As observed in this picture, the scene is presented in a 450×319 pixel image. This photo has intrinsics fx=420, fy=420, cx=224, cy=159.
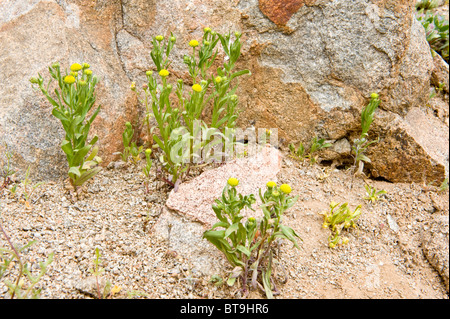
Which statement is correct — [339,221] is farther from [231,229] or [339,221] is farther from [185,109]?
[185,109]

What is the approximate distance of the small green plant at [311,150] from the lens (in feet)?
12.0

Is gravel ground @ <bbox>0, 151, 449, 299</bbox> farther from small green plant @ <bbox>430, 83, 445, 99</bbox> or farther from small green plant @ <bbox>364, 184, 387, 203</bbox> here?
small green plant @ <bbox>430, 83, 445, 99</bbox>

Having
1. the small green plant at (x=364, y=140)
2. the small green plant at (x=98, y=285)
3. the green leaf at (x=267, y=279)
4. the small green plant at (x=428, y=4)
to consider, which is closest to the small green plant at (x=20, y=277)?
the small green plant at (x=98, y=285)

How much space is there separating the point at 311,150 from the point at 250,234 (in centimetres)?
149

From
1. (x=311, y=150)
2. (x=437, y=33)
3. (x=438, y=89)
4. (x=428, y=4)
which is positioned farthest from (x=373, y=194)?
(x=428, y=4)

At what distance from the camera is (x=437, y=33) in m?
5.04

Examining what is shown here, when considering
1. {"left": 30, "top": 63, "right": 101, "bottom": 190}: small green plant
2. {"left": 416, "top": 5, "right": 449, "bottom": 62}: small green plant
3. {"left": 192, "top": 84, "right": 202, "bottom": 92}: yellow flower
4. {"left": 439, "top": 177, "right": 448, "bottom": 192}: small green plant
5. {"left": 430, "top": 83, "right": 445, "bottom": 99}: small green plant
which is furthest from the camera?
{"left": 416, "top": 5, "right": 449, "bottom": 62}: small green plant

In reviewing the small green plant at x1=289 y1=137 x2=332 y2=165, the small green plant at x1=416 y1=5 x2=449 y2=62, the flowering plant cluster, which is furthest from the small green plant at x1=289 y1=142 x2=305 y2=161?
the small green plant at x1=416 y1=5 x2=449 y2=62

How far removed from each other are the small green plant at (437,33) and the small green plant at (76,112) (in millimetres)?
3983

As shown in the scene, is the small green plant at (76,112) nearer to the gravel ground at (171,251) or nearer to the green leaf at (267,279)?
the gravel ground at (171,251)

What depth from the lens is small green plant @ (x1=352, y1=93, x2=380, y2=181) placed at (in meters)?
3.36

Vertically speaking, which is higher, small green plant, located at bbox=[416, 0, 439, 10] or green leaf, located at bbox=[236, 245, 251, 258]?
small green plant, located at bbox=[416, 0, 439, 10]

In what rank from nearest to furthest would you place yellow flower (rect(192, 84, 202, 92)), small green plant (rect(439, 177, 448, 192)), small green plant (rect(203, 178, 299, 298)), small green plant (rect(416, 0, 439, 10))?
small green plant (rect(203, 178, 299, 298)) → yellow flower (rect(192, 84, 202, 92)) → small green plant (rect(439, 177, 448, 192)) → small green plant (rect(416, 0, 439, 10))

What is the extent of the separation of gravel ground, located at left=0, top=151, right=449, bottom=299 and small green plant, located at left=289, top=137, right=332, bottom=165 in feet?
0.89
